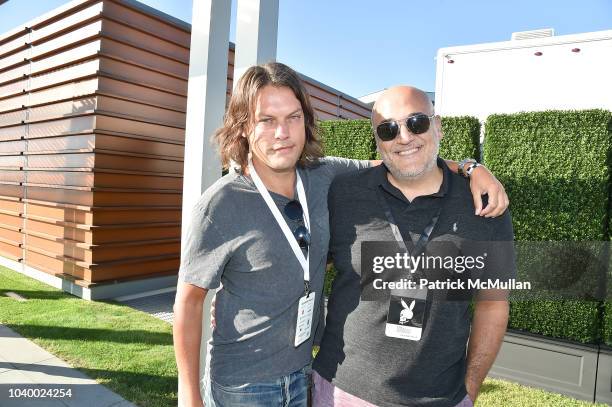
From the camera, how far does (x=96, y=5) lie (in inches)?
283

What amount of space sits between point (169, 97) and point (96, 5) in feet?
6.39

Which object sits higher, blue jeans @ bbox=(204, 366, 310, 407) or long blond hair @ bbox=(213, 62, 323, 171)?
long blond hair @ bbox=(213, 62, 323, 171)

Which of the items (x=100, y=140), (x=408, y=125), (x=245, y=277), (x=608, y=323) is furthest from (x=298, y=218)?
(x=100, y=140)

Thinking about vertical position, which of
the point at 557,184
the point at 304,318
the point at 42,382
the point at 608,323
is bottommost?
the point at 42,382

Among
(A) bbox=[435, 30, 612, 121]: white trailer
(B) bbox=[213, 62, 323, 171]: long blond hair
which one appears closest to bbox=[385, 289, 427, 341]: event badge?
(B) bbox=[213, 62, 323, 171]: long blond hair

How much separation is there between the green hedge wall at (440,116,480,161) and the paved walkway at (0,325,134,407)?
4.92 metres

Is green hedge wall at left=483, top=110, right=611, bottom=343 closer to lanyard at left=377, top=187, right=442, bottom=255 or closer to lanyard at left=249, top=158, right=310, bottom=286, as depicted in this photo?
lanyard at left=377, top=187, right=442, bottom=255

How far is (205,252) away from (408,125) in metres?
1.07

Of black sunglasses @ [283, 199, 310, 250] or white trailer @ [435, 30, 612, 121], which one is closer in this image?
black sunglasses @ [283, 199, 310, 250]

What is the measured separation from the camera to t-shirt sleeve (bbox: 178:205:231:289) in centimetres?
162

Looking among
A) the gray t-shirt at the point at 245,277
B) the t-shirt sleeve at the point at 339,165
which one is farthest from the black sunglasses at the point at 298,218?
the t-shirt sleeve at the point at 339,165

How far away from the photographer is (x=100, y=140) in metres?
7.23

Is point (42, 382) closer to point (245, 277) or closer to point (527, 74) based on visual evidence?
point (245, 277)

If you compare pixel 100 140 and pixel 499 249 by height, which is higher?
pixel 100 140
